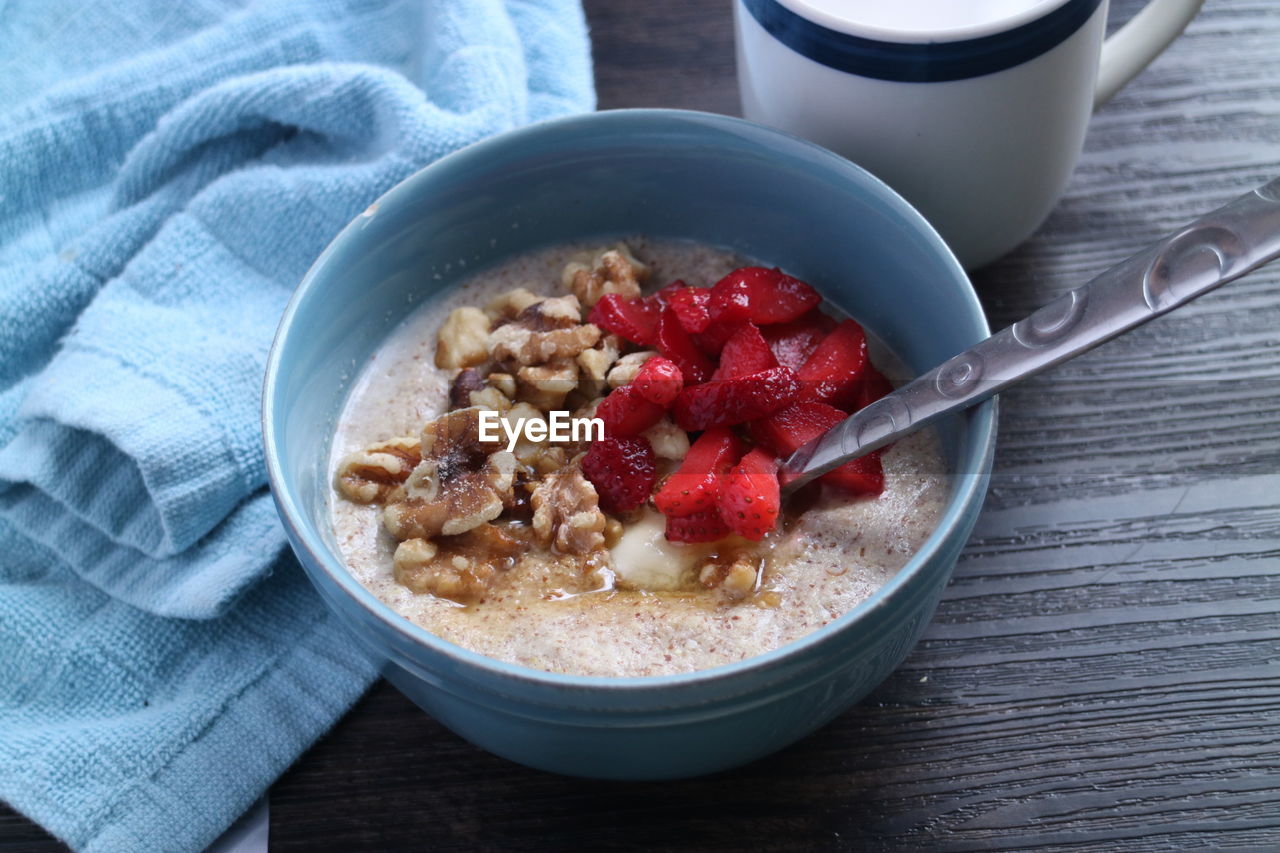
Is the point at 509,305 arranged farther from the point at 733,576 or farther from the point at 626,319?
the point at 733,576

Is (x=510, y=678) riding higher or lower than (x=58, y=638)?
higher

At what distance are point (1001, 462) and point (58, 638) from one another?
945mm

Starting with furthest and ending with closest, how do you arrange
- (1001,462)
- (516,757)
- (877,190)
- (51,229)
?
(51,229) < (1001,462) < (877,190) < (516,757)

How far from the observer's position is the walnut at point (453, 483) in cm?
109

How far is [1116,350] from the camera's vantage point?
4.42ft

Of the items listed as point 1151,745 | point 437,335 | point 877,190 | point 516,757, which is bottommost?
point 1151,745

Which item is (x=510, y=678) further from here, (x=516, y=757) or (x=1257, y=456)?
(x=1257, y=456)

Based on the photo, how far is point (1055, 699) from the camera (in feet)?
3.65

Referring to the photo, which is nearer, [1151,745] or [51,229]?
[1151,745]

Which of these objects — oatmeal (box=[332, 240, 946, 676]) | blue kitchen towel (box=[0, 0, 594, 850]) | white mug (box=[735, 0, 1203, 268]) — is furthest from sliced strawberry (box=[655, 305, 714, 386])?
blue kitchen towel (box=[0, 0, 594, 850])

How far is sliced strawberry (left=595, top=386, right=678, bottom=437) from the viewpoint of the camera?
1.12 meters

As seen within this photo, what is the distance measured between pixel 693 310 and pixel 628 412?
13 cm

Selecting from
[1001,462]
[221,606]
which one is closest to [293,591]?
[221,606]

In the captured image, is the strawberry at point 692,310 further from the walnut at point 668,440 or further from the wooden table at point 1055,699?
the wooden table at point 1055,699
